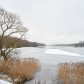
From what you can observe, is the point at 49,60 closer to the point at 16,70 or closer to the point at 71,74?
the point at 16,70

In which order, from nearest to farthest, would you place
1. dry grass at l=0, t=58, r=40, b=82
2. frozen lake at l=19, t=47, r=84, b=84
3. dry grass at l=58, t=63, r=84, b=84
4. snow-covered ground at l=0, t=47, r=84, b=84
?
dry grass at l=58, t=63, r=84, b=84 < dry grass at l=0, t=58, r=40, b=82 < snow-covered ground at l=0, t=47, r=84, b=84 < frozen lake at l=19, t=47, r=84, b=84

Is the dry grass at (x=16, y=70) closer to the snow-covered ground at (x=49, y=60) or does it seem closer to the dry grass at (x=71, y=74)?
the snow-covered ground at (x=49, y=60)

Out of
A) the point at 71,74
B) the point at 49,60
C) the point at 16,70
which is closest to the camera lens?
the point at 71,74

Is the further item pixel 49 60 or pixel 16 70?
pixel 49 60

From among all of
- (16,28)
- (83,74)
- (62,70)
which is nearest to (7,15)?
(16,28)

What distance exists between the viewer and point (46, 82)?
12.1 metres

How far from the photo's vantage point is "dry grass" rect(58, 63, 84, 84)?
10748 mm

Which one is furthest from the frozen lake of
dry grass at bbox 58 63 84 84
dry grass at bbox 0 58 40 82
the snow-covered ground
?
dry grass at bbox 58 63 84 84

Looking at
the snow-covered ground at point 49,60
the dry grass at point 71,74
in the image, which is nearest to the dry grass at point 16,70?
the snow-covered ground at point 49,60

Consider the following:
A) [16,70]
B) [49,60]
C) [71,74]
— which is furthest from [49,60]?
[71,74]

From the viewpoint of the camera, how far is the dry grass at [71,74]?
1075 cm

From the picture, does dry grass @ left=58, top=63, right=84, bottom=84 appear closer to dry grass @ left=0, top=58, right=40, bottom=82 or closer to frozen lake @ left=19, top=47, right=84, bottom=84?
frozen lake @ left=19, top=47, right=84, bottom=84

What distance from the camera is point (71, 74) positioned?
11656 mm

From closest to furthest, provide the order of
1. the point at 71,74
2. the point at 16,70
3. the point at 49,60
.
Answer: the point at 71,74
the point at 16,70
the point at 49,60
